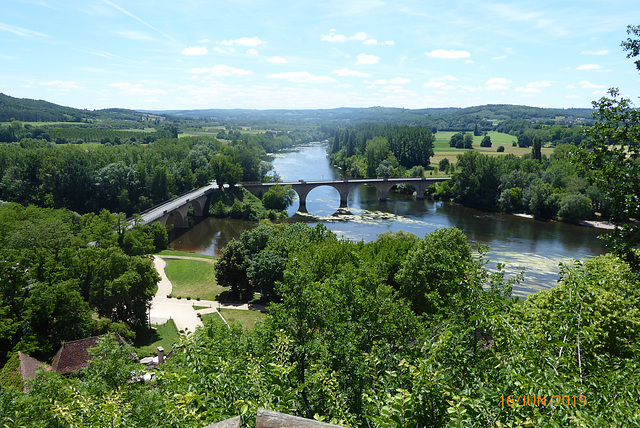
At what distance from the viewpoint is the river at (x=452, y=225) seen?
49.4m

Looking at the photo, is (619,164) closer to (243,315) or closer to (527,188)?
(243,315)

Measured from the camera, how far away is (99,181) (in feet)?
237

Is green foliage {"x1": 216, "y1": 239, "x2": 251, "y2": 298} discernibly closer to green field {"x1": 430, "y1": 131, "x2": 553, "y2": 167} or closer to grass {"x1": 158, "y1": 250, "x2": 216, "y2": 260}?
grass {"x1": 158, "y1": 250, "x2": 216, "y2": 260}

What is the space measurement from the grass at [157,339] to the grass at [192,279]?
23.4ft

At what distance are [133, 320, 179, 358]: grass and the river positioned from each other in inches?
946

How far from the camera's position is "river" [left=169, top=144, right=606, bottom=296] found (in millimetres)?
49438

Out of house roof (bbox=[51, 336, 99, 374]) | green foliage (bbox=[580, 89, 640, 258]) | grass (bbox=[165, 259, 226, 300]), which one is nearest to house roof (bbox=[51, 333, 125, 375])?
house roof (bbox=[51, 336, 99, 374])

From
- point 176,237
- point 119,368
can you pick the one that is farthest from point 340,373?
point 176,237

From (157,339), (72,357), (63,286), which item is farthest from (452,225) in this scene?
(72,357)

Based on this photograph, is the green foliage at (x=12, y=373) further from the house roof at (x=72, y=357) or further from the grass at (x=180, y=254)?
the grass at (x=180, y=254)

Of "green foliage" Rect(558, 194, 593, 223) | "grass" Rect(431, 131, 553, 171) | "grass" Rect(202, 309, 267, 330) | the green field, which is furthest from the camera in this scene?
the green field

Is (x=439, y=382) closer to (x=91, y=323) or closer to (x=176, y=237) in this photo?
(x=91, y=323)

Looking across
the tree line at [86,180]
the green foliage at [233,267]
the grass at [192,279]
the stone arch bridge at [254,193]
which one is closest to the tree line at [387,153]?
the stone arch bridge at [254,193]

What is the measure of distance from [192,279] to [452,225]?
141 ft
